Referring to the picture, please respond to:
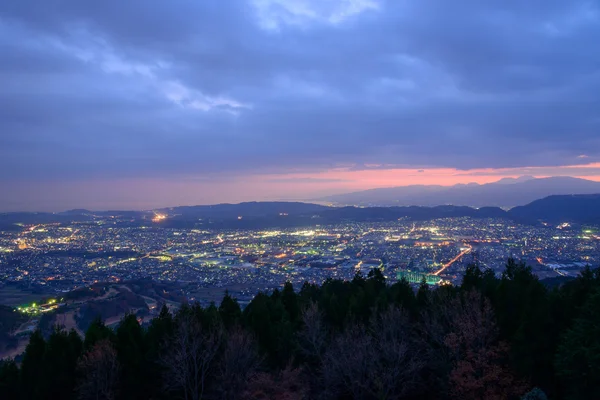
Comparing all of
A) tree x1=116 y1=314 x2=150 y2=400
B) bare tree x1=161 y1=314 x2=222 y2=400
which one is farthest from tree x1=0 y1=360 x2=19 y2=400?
bare tree x1=161 y1=314 x2=222 y2=400

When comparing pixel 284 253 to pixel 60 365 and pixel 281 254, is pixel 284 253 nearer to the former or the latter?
pixel 281 254

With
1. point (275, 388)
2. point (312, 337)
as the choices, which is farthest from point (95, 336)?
point (312, 337)

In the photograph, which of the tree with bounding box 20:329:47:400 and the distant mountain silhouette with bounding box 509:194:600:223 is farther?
the distant mountain silhouette with bounding box 509:194:600:223

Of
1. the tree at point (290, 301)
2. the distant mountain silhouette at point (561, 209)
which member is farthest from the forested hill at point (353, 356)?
the distant mountain silhouette at point (561, 209)

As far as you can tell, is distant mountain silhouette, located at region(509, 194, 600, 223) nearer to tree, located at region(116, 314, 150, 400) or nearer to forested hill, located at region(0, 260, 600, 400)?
forested hill, located at region(0, 260, 600, 400)

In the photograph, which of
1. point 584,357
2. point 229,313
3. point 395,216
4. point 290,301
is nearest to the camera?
point 584,357

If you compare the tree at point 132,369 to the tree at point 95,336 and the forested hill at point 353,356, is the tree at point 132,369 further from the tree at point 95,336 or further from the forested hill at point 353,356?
the tree at point 95,336

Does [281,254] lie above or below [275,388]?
below
